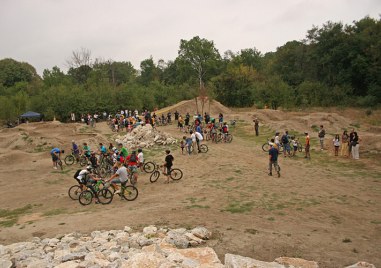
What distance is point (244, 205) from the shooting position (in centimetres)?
1277

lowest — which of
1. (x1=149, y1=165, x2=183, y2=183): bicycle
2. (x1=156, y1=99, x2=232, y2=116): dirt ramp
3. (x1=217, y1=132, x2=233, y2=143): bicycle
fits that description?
(x1=149, y1=165, x2=183, y2=183): bicycle

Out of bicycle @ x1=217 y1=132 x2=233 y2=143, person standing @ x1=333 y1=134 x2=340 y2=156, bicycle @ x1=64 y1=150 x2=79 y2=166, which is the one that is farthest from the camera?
bicycle @ x1=217 y1=132 x2=233 y2=143

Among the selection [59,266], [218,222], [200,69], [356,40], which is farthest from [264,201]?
[200,69]

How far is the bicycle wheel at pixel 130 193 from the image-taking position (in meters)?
14.5

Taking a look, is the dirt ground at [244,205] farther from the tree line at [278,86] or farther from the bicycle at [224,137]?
the tree line at [278,86]

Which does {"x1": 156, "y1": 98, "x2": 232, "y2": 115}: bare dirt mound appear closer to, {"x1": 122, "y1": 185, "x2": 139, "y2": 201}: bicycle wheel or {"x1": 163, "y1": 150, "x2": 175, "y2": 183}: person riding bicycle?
{"x1": 163, "y1": 150, "x2": 175, "y2": 183}: person riding bicycle

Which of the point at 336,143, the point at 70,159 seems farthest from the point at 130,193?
the point at 336,143

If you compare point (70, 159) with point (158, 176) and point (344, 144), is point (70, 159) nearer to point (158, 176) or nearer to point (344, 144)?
point (158, 176)

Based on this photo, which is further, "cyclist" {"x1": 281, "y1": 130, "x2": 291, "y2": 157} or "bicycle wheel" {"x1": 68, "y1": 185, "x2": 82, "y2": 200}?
"cyclist" {"x1": 281, "y1": 130, "x2": 291, "y2": 157}

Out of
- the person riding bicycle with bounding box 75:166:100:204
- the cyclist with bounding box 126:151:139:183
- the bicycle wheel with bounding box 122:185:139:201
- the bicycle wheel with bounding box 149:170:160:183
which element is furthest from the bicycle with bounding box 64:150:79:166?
the bicycle wheel with bounding box 122:185:139:201

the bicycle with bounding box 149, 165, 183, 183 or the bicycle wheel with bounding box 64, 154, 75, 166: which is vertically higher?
the bicycle wheel with bounding box 64, 154, 75, 166

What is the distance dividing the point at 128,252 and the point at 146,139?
18.8 metres

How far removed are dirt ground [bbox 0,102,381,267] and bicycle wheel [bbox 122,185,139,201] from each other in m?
0.33

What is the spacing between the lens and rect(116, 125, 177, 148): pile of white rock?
87.3 feet
